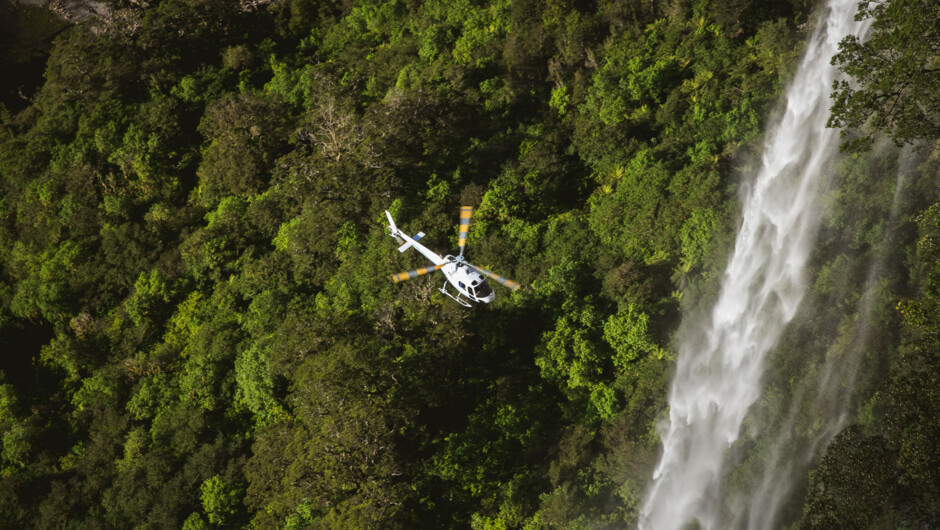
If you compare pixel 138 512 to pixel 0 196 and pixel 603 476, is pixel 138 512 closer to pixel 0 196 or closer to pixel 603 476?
pixel 603 476

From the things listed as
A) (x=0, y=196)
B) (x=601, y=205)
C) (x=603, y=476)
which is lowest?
(x=603, y=476)

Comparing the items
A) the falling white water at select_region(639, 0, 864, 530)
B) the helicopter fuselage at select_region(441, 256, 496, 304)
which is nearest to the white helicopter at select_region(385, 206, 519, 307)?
the helicopter fuselage at select_region(441, 256, 496, 304)

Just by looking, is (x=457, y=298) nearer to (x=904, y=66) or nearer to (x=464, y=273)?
(x=464, y=273)

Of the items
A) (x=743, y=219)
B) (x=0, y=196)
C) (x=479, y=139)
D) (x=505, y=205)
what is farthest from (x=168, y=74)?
(x=743, y=219)

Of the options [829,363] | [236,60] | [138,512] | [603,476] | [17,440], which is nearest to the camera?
[829,363]

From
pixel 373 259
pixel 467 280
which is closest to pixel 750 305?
pixel 467 280
